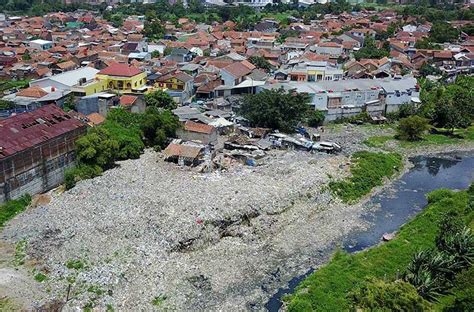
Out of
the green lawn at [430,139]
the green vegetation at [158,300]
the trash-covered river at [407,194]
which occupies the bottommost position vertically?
the trash-covered river at [407,194]

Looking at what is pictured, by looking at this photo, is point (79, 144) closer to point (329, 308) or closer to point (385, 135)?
point (329, 308)

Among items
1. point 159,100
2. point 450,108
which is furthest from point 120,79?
point 450,108

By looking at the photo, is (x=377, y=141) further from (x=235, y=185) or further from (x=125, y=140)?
(x=125, y=140)

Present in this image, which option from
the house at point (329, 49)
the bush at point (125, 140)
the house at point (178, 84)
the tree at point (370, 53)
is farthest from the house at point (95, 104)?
the tree at point (370, 53)

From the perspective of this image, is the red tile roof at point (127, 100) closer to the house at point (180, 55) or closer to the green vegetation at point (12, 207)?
the green vegetation at point (12, 207)

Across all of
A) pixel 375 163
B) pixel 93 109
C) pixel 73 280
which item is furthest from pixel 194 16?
pixel 73 280

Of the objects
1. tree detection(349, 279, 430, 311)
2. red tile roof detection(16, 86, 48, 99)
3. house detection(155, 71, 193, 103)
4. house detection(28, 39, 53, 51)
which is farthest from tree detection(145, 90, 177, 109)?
house detection(28, 39, 53, 51)

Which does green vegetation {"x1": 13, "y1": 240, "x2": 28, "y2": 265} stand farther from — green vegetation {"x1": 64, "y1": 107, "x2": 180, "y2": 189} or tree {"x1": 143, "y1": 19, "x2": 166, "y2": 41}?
tree {"x1": 143, "y1": 19, "x2": 166, "y2": 41}
